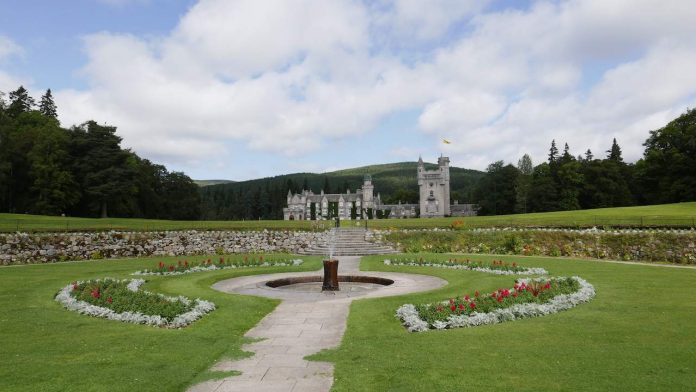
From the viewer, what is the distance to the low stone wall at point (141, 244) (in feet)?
80.1

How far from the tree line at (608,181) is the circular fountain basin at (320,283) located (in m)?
55.6

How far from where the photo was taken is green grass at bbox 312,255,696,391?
6039 millimetres

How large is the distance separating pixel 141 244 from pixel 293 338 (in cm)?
2275

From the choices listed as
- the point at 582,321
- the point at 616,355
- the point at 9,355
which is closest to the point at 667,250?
the point at 582,321

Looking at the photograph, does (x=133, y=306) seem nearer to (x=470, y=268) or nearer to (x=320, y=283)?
(x=320, y=283)

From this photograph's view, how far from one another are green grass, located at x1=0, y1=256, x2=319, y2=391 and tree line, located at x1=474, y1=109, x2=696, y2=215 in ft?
206

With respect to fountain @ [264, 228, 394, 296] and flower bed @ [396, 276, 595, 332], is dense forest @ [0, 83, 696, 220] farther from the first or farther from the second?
flower bed @ [396, 276, 595, 332]

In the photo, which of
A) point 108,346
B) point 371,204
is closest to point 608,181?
point 371,204

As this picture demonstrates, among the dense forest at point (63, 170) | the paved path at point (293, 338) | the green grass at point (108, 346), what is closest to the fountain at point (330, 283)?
the paved path at point (293, 338)

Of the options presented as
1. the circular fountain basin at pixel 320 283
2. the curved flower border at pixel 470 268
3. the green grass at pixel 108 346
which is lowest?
the circular fountain basin at pixel 320 283

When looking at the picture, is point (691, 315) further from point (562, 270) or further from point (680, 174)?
point (680, 174)

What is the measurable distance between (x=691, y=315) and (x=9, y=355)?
1295cm

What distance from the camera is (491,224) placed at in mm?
34250

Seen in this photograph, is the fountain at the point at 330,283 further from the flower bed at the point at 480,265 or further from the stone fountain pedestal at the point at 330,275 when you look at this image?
the flower bed at the point at 480,265
